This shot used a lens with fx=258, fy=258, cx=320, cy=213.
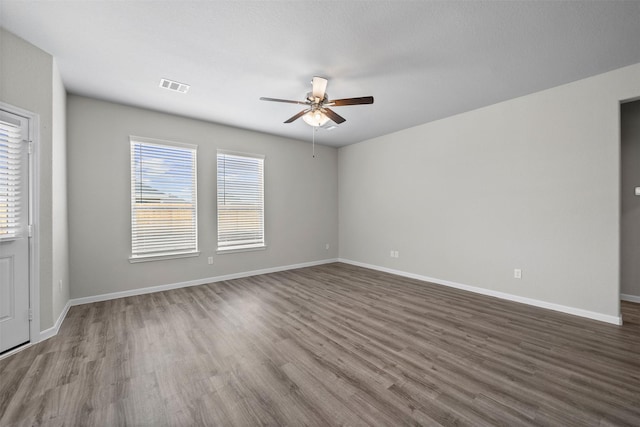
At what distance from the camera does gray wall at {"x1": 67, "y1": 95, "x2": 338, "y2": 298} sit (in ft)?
12.1

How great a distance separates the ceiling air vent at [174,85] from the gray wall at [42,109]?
39.6 inches

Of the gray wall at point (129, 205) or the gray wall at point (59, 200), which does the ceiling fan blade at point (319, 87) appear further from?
the gray wall at point (59, 200)

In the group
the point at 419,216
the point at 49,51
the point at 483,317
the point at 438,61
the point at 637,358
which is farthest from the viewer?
the point at 419,216

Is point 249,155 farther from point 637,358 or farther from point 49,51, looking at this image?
point 637,358

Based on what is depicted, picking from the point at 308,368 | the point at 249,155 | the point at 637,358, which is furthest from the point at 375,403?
the point at 249,155

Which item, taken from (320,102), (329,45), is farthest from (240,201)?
(329,45)

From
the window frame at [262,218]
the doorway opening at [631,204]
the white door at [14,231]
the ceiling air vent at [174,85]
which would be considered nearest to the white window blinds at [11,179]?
the white door at [14,231]

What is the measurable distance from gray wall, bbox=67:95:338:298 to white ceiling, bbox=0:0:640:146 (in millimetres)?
498

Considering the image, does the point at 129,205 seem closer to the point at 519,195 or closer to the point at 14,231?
the point at 14,231

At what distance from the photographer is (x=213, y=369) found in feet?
7.01

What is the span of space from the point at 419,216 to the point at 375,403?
3.82 m

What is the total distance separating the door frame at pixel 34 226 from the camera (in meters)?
2.54

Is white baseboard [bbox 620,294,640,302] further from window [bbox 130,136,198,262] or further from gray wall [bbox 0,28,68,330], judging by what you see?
gray wall [bbox 0,28,68,330]

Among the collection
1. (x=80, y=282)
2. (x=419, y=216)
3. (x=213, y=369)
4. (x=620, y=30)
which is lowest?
(x=213, y=369)
